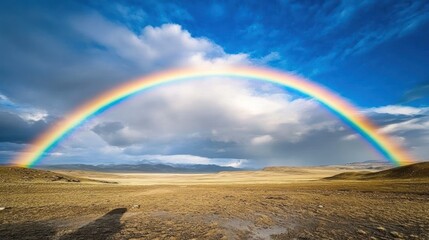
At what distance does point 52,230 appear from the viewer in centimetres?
1259

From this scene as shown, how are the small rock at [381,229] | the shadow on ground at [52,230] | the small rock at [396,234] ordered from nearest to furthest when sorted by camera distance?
the small rock at [396,234]
the shadow on ground at [52,230]
the small rock at [381,229]

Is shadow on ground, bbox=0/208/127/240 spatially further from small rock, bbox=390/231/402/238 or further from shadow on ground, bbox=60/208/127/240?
small rock, bbox=390/231/402/238

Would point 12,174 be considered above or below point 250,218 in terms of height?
above

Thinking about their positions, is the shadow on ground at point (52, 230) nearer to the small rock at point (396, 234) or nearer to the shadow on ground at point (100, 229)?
the shadow on ground at point (100, 229)

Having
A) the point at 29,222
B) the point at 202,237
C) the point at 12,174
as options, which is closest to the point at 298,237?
the point at 202,237

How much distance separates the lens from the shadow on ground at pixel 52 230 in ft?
37.6

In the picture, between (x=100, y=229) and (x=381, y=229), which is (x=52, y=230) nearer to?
(x=100, y=229)

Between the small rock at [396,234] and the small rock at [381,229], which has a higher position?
the small rock at [381,229]

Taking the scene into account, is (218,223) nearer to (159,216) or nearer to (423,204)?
(159,216)

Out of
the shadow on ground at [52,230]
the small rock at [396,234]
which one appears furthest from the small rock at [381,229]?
the shadow on ground at [52,230]

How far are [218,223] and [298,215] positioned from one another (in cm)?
528

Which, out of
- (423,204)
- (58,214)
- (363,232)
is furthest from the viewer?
(423,204)

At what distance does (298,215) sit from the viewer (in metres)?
16.3

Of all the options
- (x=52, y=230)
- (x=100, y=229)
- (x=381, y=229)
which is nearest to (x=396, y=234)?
(x=381, y=229)
